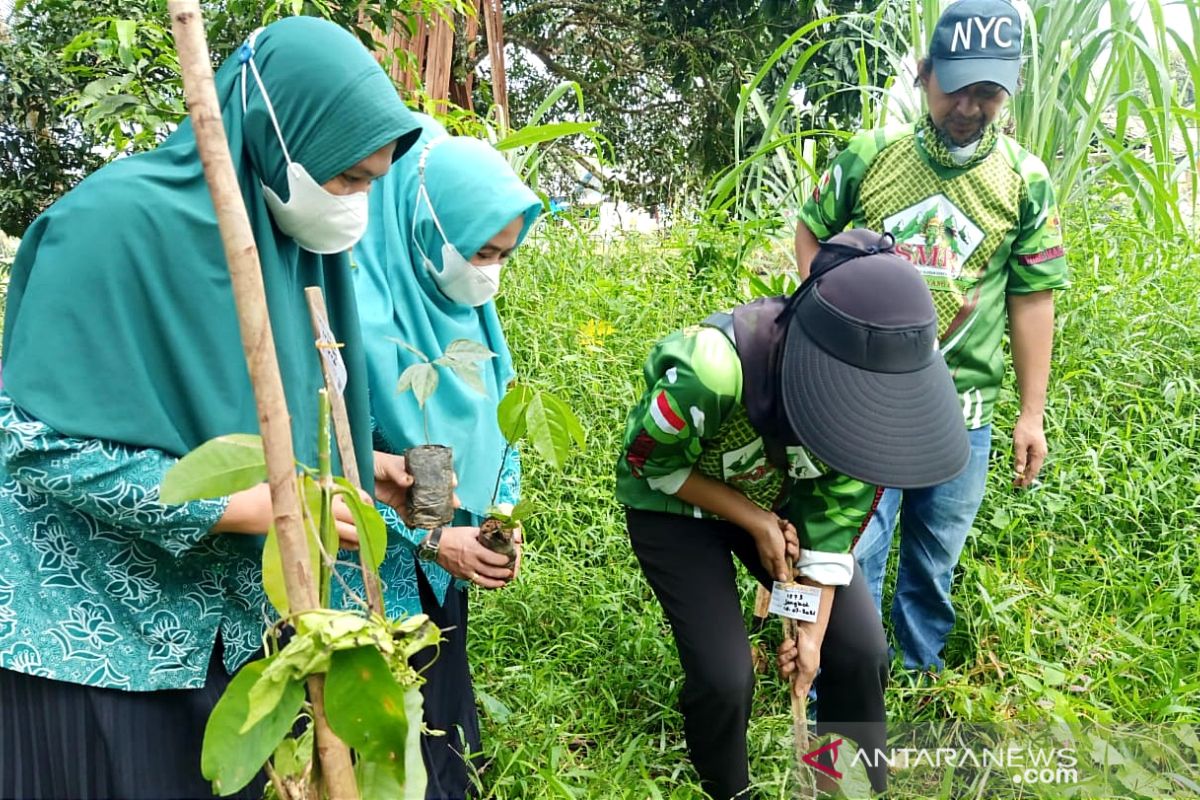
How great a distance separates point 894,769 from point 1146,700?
2.38 feet

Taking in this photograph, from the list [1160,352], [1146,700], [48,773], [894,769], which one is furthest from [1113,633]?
[48,773]

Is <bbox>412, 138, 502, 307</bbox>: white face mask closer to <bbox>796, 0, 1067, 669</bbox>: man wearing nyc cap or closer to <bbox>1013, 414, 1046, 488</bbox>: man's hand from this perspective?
<bbox>796, 0, 1067, 669</bbox>: man wearing nyc cap

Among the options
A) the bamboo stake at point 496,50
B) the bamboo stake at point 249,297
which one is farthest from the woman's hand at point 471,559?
the bamboo stake at point 496,50

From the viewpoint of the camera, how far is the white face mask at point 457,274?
6.22 feet

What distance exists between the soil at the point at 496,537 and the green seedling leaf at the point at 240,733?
817mm

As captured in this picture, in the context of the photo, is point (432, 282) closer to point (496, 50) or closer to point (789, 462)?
point (789, 462)

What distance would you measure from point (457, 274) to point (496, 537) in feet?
1.69

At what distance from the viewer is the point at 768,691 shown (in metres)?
2.65

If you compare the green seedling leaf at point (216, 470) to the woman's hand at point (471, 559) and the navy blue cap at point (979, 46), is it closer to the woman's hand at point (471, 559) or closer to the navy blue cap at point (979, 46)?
the woman's hand at point (471, 559)

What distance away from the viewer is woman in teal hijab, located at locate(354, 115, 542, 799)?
1797 millimetres

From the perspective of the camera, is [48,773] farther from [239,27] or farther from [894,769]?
[239,27]

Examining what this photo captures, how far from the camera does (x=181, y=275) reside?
4.09 feet

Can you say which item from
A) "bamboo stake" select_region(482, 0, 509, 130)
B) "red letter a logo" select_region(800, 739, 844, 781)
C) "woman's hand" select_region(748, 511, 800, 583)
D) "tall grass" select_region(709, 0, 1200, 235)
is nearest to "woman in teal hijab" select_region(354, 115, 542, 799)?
"woman's hand" select_region(748, 511, 800, 583)

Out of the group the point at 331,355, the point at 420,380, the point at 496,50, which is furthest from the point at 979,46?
the point at 496,50
